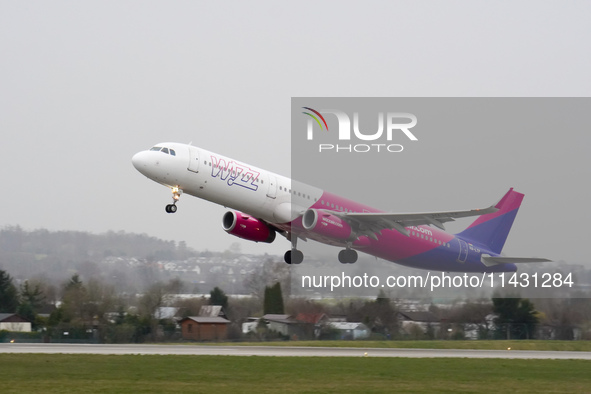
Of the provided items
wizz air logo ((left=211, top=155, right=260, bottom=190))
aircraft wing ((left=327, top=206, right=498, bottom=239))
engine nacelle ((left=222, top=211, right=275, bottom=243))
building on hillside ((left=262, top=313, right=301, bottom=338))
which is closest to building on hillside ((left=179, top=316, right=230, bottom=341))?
building on hillside ((left=262, top=313, right=301, bottom=338))

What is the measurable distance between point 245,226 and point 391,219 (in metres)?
5.74

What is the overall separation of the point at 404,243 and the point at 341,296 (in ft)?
13.3

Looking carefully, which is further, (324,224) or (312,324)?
(312,324)

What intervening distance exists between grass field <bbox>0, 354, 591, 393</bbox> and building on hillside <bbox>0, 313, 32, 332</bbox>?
69.7 ft

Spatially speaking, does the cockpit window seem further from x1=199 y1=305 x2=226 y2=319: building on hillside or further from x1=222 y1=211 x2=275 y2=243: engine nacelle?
x1=199 y1=305 x2=226 y2=319: building on hillside

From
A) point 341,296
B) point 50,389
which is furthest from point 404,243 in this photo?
point 50,389

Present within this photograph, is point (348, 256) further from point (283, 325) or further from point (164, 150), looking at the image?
point (164, 150)

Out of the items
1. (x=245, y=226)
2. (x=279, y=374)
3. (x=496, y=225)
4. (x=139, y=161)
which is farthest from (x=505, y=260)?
(x=279, y=374)

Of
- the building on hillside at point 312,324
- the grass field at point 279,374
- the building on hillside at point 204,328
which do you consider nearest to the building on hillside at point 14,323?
the building on hillside at point 204,328

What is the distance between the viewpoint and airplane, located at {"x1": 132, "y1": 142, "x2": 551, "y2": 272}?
3053 cm

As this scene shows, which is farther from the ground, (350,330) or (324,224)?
(324,224)

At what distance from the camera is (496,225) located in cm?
4112

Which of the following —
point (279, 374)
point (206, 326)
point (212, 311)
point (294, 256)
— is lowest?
point (279, 374)

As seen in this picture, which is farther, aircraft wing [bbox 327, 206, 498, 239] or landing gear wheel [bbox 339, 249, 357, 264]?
A: landing gear wheel [bbox 339, 249, 357, 264]
